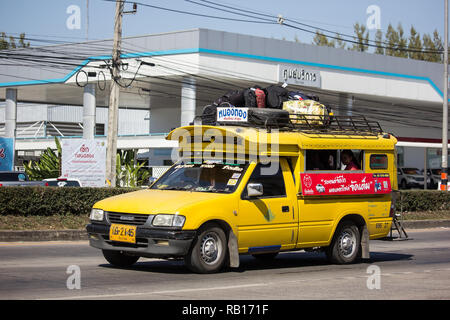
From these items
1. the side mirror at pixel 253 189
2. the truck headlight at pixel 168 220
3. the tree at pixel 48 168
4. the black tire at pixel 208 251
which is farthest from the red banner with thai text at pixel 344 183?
the tree at pixel 48 168

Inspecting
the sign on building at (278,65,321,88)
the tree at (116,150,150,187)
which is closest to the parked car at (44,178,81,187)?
the tree at (116,150,150,187)

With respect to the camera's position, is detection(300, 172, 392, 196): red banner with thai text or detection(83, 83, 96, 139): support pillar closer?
detection(300, 172, 392, 196): red banner with thai text

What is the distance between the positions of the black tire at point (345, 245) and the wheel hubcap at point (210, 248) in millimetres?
2803

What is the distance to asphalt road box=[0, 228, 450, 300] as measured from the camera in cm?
936

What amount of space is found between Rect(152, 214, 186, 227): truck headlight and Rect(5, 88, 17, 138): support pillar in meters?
43.3

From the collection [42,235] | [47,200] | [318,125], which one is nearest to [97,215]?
[318,125]

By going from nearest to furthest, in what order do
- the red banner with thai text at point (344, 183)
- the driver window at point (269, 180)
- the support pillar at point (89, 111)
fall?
the driver window at point (269, 180)
the red banner with thai text at point (344, 183)
the support pillar at point (89, 111)

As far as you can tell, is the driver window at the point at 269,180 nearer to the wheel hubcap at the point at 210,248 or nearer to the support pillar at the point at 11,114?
the wheel hubcap at the point at 210,248

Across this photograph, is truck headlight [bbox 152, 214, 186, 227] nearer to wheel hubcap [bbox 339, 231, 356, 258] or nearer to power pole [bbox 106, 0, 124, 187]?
wheel hubcap [bbox 339, 231, 356, 258]

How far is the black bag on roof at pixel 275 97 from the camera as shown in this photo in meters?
13.2

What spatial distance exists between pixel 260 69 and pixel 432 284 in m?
36.1
